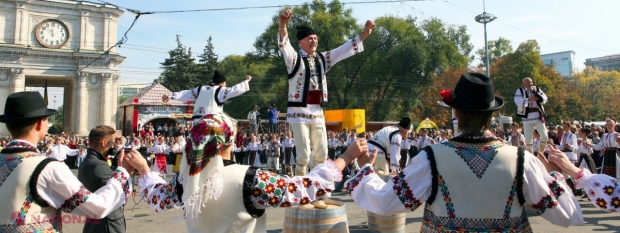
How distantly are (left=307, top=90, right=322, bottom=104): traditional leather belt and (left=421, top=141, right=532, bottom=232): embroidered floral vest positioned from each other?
3.49 meters

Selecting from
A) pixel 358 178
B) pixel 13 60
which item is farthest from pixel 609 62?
pixel 358 178

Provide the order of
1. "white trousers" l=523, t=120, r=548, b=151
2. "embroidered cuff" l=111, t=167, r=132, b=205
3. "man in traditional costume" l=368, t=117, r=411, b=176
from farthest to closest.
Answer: "man in traditional costume" l=368, t=117, r=411, b=176 < "white trousers" l=523, t=120, r=548, b=151 < "embroidered cuff" l=111, t=167, r=132, b=205

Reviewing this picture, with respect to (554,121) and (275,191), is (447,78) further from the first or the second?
(275,191)

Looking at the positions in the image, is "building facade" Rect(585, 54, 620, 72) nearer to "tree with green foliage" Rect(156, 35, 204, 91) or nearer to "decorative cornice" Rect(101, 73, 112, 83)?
"tree with green foliage" Rect(156, 35, 204, 91)

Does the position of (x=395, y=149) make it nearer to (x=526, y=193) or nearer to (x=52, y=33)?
(x=526, y=193)

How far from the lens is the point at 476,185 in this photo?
258cm

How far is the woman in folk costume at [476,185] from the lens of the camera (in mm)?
2594

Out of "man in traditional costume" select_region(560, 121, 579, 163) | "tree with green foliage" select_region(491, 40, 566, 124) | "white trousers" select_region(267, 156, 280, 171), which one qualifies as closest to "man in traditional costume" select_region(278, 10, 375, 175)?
"man in traditional costume" select_region(560, 121, 579, 163)

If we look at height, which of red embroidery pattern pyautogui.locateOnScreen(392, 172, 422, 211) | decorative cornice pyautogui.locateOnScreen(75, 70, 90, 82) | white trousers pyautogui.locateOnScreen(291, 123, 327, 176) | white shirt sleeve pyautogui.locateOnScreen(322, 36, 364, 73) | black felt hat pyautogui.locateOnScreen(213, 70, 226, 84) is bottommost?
red embroidery pattern pyautogui.locateOnScreen(392, 172, 422, 211)

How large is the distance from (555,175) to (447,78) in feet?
165

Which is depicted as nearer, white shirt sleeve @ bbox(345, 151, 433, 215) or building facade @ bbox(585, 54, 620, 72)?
white shirt sleeve @ bbox(345, 151, 433, 215)

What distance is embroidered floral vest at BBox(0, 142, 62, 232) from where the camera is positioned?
285cm

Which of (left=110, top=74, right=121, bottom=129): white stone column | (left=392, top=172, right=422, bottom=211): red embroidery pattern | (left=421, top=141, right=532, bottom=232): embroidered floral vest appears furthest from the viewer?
(left=110, top=74, right=121, bottom=129): white stone column

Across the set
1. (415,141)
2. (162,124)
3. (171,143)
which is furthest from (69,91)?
(415,141)
